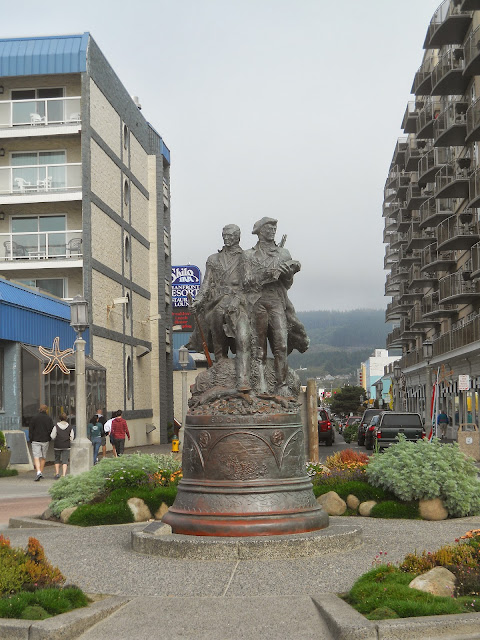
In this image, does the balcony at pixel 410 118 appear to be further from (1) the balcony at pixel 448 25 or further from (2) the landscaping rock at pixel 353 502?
(2) the landscaping rock at pixel 353 502

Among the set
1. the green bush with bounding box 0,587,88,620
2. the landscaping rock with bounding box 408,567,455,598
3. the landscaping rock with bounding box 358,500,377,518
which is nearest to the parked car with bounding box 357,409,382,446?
the landscaping rock with bounding box 358,500,377,518

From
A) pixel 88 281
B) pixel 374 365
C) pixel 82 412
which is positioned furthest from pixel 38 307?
pixel 374 365

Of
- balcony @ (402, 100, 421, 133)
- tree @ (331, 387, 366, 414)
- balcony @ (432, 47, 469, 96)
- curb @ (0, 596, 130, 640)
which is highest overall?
balcony @ (402, 100, 421, 133)

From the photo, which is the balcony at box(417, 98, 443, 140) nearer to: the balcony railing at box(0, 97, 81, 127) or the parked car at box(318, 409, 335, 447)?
the parked car at box(318, 409, 335, 447)

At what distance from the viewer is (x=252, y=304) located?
40.8 ft

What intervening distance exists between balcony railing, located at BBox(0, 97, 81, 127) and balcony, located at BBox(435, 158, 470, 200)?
1999 centimetres

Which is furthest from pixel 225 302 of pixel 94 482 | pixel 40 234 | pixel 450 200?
pixel 450 200

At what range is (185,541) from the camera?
10.3 meters

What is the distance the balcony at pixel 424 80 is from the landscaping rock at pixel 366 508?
151 ft

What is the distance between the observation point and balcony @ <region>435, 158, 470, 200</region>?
49.9m

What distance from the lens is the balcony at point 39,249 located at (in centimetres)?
3981

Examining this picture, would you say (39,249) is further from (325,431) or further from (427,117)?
(427,117)

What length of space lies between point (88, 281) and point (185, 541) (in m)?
29.9

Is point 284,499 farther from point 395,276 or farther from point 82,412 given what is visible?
point 395,276
